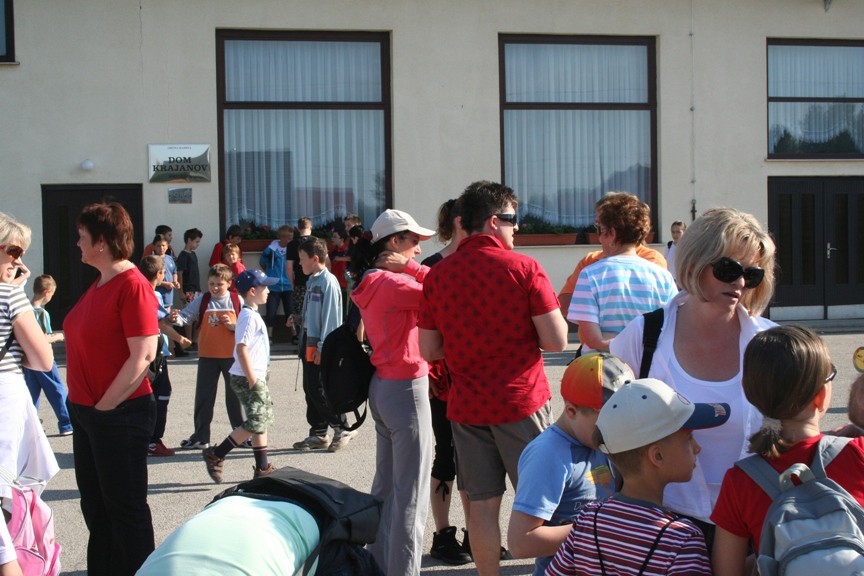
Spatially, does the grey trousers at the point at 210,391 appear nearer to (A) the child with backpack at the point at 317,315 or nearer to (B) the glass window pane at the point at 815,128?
(A) the child with backpack at the point at 317,315

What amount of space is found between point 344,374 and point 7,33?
13079 millimetres

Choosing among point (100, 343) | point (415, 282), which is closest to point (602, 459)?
point (415, 282)

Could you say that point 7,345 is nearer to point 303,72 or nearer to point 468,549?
point 468,549

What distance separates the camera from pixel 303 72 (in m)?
17.0

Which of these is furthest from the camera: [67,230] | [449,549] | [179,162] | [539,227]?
[539,227]

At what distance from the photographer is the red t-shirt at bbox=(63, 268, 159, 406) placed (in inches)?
178

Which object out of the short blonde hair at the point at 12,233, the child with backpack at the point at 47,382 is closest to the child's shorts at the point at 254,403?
the child with backpack at the point at 47,382

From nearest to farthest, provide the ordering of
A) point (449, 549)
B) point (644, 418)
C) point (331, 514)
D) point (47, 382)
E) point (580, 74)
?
point (644, 418)
point (331, 514)
point (449, 549)
point (47, 382)
point (580, 74)

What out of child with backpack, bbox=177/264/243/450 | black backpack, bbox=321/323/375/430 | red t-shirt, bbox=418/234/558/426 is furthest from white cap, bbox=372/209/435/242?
child with backpack, bbox=177/264/243/450

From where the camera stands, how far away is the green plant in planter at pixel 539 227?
17594 millimetres

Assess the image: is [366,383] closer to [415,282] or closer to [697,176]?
[415,282]

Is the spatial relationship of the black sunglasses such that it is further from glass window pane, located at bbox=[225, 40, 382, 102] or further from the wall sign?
glass window pane, located at bbox=[225, 40, 382, 102]

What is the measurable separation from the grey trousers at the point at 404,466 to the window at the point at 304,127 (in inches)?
480

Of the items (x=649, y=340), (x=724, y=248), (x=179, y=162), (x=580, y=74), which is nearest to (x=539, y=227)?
(x=580, y=74)
